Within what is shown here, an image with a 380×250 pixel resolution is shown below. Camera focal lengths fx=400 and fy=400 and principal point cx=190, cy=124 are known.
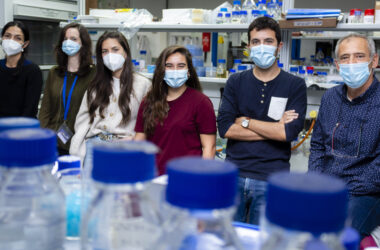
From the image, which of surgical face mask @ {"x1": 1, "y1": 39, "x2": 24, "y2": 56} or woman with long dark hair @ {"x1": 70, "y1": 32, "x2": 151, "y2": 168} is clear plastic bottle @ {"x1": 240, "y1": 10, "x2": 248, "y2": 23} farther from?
surgical face mask @ {"x1": 1, "y1": 39, "x2": 24, "y2": 56}

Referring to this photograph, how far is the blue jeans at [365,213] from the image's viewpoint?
190 centimetres

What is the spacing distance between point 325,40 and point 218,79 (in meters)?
3.87

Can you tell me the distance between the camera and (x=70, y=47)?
295cm

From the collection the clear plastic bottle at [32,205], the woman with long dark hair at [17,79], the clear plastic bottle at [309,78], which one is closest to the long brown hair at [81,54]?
the woman with long dark hair at [17,79]

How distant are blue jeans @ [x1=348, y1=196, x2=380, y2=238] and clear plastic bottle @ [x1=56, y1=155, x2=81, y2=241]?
1.41m

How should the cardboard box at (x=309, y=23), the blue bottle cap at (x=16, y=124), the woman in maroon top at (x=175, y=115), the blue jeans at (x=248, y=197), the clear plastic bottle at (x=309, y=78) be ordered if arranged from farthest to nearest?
the clear plastic bottle at (x=309, y=78), the cardboard box at (x=309, y=23), the woman in maroon top at (x=175, y=115), the blue jeans at (x=248, y=197), the blue bottle cap at (x=16, y=124)

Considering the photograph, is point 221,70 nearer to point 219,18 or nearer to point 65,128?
point 219,18

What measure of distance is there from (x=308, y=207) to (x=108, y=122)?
7.05ft

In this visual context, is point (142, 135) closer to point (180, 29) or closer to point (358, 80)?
point (358, 80)

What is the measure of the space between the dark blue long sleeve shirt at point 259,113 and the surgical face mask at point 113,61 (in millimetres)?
786

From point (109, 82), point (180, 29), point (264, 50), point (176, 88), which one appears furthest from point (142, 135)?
point (180, 29)

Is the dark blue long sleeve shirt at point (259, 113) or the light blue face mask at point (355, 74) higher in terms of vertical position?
the light blue face mask at point (355, 74)

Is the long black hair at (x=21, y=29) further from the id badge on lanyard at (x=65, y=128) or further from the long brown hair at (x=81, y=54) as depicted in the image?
the id badge on lanyard at (x=65, y=128)

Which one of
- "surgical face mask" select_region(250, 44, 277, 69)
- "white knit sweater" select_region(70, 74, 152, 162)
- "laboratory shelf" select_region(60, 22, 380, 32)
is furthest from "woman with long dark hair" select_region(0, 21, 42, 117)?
Result: "surgical face mask" select_region(250, 44, 277, 69)
